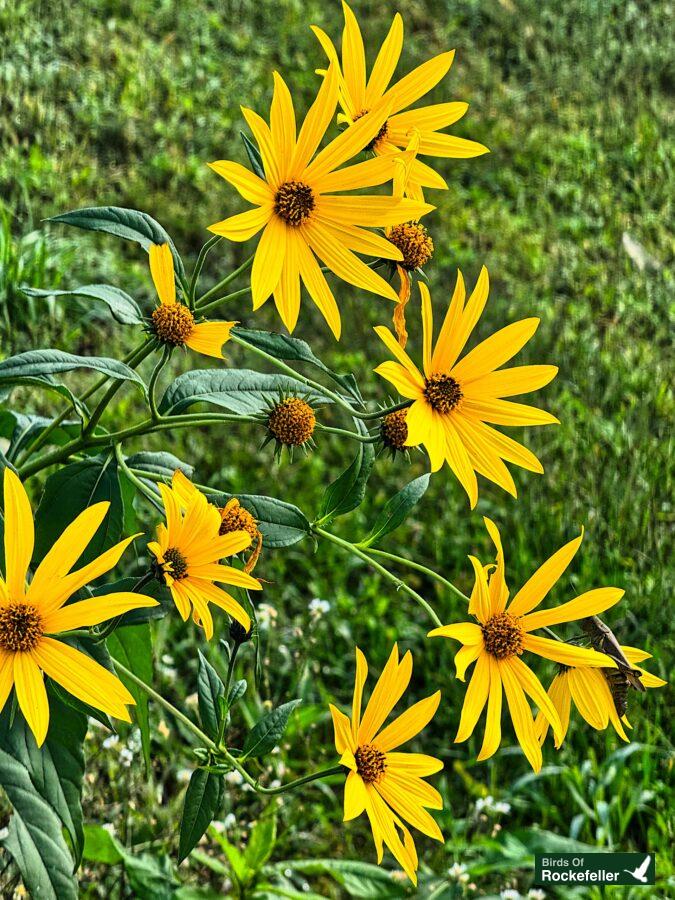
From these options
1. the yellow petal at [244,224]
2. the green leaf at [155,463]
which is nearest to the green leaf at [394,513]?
the green leaf at [155,463]

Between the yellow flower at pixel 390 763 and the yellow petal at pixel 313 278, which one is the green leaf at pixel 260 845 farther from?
the yellow petal at pixel 313 278

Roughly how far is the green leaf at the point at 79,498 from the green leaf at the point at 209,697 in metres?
0.19

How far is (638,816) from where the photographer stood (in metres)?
2.15

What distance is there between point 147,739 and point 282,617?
119 centimetres

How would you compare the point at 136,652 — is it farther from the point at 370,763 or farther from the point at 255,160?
the point at 255,160

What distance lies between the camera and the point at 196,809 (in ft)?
3.59

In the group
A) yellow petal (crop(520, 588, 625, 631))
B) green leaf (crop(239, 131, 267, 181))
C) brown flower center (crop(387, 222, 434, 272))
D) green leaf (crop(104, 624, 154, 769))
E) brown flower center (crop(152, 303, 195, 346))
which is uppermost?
green leaf (crop(239, 131, 267, 181))

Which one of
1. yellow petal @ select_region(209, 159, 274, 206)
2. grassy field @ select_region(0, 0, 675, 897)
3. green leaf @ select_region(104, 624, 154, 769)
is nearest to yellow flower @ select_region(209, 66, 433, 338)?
yellow petal @ select_region(209, 159, 274, 206)

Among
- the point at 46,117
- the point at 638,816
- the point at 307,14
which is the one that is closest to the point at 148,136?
the point at 46,117

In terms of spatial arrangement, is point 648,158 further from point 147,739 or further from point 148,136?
point 147,739

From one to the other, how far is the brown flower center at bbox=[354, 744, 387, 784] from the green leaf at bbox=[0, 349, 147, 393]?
0.46m

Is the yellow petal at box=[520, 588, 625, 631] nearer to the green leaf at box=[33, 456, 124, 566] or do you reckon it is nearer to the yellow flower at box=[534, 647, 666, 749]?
the yellow flower at box=[534, 647, 666, 749]
